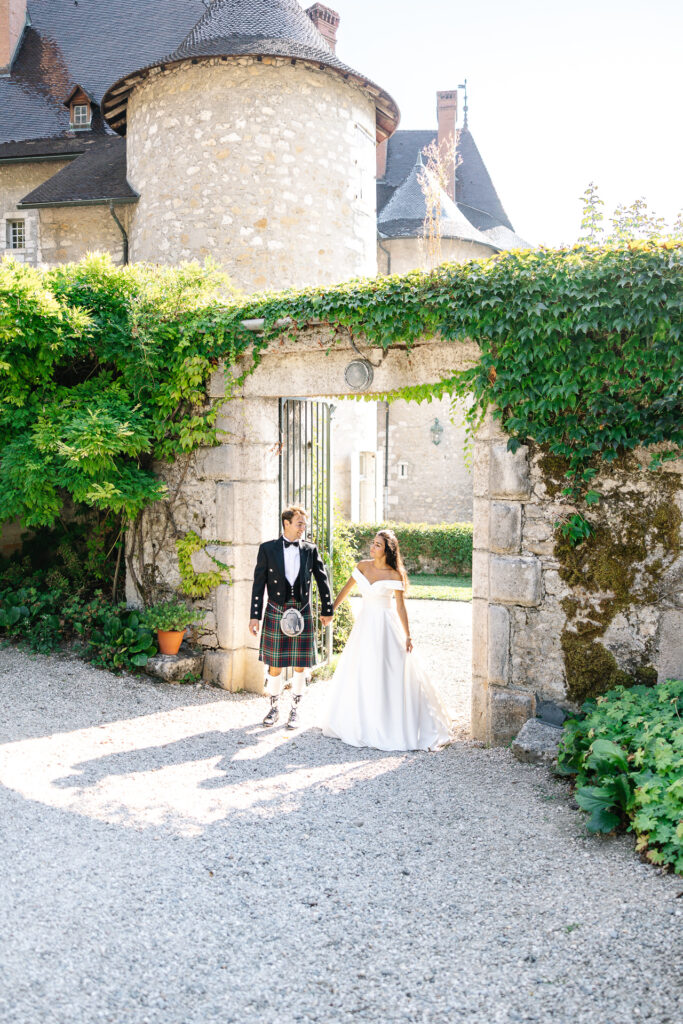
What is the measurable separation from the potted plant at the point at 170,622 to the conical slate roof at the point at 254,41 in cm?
907

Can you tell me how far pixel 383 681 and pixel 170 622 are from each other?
2.06 m

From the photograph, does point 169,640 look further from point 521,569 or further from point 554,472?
point 554,472

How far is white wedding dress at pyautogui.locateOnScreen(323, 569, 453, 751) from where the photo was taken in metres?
5.58

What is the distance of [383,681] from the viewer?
223 inches

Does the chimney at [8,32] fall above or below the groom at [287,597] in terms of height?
above

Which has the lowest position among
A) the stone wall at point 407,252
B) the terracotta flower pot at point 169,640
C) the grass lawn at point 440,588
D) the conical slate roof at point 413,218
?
the grass lawn at point 440,588

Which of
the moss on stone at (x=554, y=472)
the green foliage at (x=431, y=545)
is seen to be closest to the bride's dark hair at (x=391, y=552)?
the moss on stone at (x=554, y=472)

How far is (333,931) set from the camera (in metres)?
3.13

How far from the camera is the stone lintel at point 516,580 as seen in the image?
17.0 feet

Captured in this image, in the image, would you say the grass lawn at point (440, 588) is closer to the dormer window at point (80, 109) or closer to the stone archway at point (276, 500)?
the stone archway at point (276, 500)

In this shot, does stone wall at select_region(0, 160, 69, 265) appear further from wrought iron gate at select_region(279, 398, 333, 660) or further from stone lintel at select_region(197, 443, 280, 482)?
stone lintel at select_region(197, 443, 280, 482)

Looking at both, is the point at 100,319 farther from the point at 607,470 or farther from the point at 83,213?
the point at 83,213

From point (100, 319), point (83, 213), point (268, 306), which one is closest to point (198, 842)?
point (268, 306)

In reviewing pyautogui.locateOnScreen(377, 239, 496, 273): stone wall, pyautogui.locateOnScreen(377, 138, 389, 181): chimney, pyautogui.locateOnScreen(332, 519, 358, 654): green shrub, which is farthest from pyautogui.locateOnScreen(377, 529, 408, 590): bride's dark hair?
pyautogui.locateOnScreen(377, 138, 389, 181): chimney
